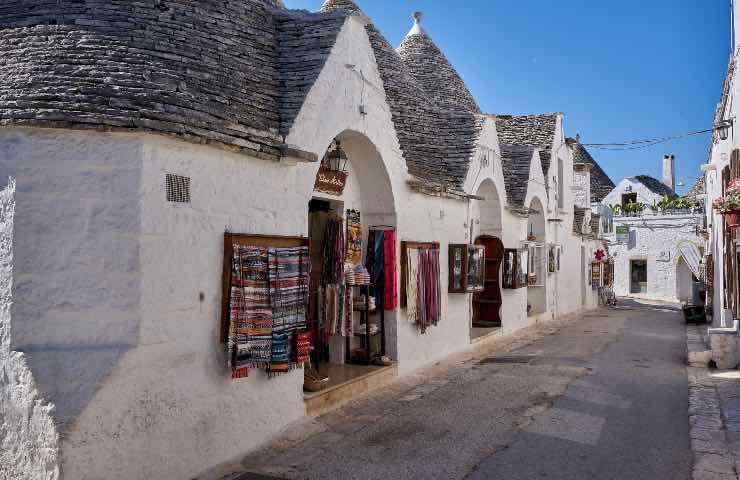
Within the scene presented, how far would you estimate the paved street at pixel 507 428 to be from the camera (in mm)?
5855

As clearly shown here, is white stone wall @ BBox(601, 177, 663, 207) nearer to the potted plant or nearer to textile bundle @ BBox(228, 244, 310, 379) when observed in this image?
the potted plant

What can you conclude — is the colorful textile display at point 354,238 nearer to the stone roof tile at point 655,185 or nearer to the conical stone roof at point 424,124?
the conical stone roof at point 424,124

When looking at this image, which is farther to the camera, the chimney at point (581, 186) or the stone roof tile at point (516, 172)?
the chimney at point (581, 186)

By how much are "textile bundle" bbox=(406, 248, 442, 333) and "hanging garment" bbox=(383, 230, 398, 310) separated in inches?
15.1

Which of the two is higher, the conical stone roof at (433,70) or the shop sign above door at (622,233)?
the conical stone roof at (433,70)

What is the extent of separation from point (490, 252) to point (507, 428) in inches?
333

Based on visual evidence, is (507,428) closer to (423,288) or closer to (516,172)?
(423,288)

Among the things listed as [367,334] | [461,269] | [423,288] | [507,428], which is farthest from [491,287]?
[507,428]

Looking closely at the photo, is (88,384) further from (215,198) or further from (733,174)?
(733,174)

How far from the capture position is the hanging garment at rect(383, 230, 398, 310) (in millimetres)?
9703

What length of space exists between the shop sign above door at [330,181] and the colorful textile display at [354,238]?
485 mm

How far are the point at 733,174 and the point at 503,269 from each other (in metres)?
5.58

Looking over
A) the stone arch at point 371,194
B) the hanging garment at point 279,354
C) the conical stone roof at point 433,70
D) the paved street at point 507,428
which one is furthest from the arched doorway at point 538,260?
the hanging garment at point 279,354

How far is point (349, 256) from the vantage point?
9312 millimetres
